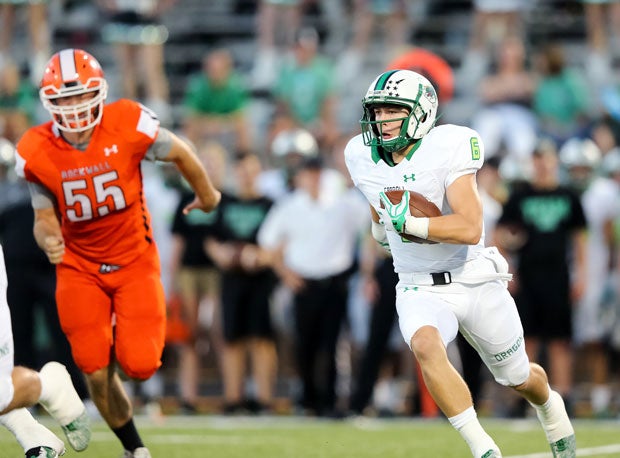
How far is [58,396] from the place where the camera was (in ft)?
21.5

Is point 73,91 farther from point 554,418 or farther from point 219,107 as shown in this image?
point 219,107

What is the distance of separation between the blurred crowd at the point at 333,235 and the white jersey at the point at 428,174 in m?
4.19

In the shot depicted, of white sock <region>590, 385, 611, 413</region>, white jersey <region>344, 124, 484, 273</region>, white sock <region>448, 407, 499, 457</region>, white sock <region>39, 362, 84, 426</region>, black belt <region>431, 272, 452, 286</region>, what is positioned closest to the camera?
white sock <region>448, 407, 499, 457</region>

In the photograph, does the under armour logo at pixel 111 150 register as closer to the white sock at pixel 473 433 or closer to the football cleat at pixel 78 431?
the football cleat at pixel 78 431

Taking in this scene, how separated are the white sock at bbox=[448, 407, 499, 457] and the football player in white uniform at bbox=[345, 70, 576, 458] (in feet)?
1.30

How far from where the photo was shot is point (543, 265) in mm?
10859

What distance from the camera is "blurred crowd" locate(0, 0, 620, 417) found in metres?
10.9

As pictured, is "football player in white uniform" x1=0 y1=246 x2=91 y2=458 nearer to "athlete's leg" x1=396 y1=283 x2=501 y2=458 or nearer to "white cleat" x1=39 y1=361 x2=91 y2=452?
"white cleat" x1=39 y1=361 x2=91 y2=452

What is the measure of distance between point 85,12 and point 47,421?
7409 millimetres

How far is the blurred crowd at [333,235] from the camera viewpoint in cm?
1087

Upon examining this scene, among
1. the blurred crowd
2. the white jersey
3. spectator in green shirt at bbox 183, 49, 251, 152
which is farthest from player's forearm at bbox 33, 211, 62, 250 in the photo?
spectator in green shirt at bbox 183, 49, 251, 152

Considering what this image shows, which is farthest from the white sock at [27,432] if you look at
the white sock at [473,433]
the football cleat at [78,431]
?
the white sock at [473,433]

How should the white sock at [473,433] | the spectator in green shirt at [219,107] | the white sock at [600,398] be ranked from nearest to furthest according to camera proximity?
the white sock at [473,433] → the white sock at [600,398] → the spectator in green shirt at [219,107]

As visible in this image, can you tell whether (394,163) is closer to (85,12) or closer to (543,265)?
(543,265)
